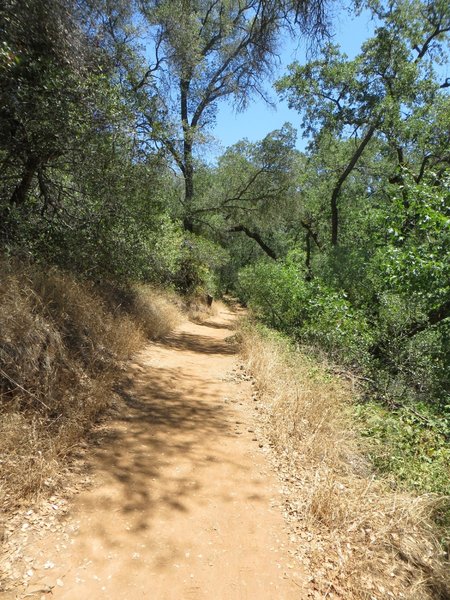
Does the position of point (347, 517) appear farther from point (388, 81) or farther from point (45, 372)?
point (388, 81)

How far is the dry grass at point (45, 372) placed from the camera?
3.26 metres

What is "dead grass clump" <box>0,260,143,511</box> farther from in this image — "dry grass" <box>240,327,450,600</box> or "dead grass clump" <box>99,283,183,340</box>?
"dead grass clump" <box>99,283,183,340</box>

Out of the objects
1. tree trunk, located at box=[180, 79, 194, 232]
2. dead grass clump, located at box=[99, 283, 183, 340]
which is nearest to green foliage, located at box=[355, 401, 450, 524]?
dead grass clump, located at box=[99, 283, 183, 340]

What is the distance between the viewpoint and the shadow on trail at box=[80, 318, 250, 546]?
3363 millimetres

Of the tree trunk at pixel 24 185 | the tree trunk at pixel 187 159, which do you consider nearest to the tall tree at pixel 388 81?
the tree trunk at pixel 187 159

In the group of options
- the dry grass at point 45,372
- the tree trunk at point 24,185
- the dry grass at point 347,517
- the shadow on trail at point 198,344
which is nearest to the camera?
the dry grass at point 347,517

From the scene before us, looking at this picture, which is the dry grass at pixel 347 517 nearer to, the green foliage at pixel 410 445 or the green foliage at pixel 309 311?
the green foliage at pixel 410 445

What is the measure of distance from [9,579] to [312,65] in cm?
1469

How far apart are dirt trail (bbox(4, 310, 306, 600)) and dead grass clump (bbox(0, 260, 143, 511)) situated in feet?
1.30

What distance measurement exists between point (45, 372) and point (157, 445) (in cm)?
149

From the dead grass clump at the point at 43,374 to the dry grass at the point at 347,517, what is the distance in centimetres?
223

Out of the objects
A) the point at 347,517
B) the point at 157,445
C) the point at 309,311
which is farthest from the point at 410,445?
the point at 309,311

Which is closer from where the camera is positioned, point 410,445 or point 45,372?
point 45,372

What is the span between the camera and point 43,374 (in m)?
4.31
